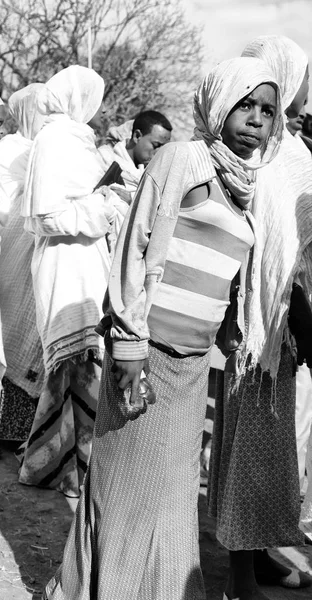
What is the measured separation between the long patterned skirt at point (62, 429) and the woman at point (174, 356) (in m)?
1.75

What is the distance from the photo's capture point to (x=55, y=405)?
4699 mm

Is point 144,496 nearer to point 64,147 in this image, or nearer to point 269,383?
point 269,383

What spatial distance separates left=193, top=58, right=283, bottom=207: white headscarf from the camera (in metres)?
2.77

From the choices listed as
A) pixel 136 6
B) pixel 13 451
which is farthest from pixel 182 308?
pixel 136 6

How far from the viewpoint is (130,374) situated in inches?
102

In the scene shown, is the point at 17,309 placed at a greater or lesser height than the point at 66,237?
lesser

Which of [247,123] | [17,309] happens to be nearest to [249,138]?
[247,123]

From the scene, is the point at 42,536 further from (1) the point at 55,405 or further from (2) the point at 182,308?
(2) the point at 182,308

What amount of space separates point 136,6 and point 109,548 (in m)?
20.0

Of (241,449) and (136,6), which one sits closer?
(241,449)

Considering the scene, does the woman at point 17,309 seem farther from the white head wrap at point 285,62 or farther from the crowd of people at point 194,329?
the white head wrap at point 285,62

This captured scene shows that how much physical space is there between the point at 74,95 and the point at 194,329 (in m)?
2.47

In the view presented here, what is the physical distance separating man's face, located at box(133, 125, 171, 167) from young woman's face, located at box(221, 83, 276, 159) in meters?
3.52

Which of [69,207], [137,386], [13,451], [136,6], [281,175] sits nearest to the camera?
[137,386]
